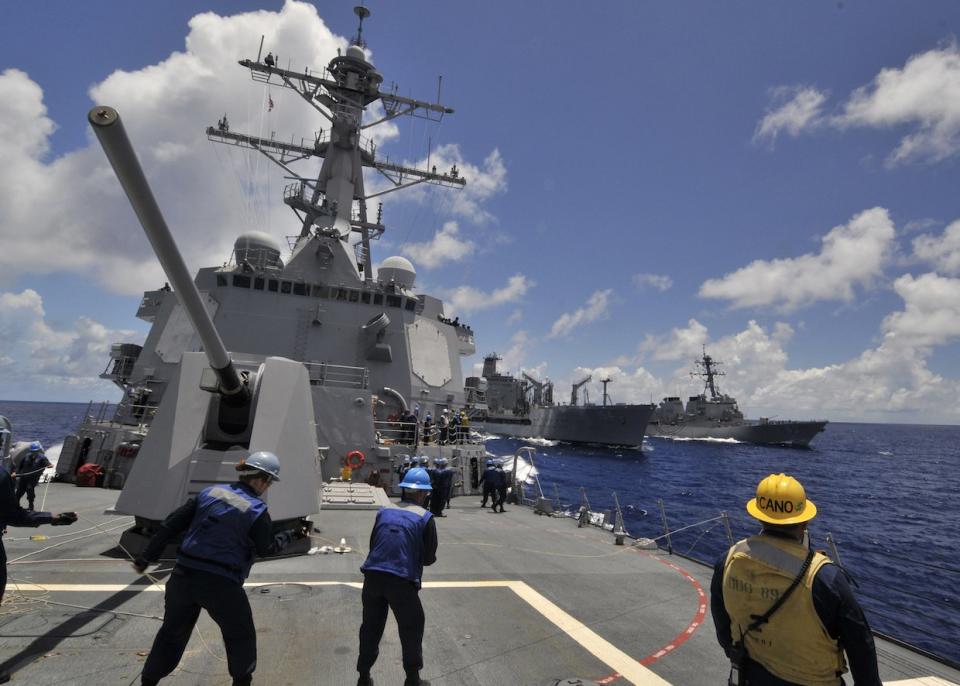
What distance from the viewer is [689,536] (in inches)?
658

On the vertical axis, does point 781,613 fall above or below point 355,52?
below

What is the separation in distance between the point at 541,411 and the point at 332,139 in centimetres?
5347

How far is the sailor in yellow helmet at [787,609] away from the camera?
5.65 feet

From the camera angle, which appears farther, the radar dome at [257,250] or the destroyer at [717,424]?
the destroyer at [717,424]

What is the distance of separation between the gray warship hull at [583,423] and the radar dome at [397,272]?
40.7 m

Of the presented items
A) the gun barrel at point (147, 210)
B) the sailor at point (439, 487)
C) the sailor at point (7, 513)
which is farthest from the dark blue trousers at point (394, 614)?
the sailor at point (439, 487)

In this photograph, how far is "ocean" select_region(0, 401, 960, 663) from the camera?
10383 millimetres

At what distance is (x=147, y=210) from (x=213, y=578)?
2.11 metres

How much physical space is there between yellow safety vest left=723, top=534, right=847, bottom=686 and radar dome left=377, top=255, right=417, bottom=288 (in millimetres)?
14510

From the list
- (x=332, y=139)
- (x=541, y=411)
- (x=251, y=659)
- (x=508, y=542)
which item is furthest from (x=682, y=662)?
(x=541, y=411)

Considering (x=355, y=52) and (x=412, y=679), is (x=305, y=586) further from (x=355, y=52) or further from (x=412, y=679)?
(x=355, y=52)

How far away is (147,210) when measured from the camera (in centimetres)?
297

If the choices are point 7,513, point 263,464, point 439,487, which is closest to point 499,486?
point 439,487

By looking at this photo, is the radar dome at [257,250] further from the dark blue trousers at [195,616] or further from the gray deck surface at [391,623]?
the dark blue trousers at [195,616]
